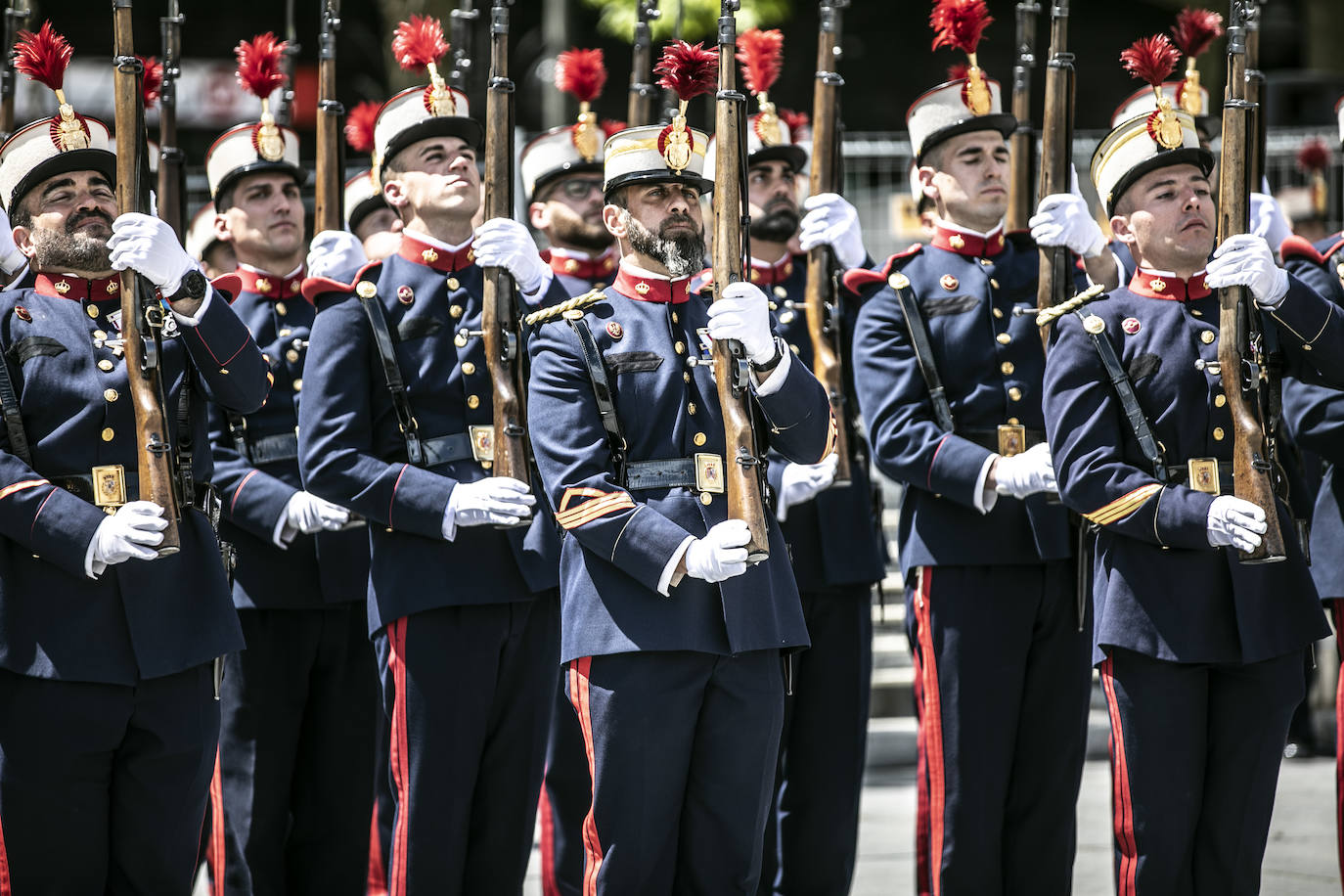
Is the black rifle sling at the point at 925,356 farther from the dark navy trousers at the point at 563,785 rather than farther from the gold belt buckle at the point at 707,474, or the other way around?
the dark navy trousers at the point at 563,785

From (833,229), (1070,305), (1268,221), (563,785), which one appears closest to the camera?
(1070,305)

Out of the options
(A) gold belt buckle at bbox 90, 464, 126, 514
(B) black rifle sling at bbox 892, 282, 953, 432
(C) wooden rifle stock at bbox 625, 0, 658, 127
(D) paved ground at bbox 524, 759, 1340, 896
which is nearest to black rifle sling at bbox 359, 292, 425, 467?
(A) gold belt buckle at bbox 90, 464, 126, 514

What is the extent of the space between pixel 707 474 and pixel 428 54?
2.04 m

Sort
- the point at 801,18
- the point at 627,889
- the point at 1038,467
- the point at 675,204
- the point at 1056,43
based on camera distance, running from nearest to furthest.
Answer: the point at 627,889
the point at 675,204
the point at 1038,467
the point at 1056,43
the point at 801,18

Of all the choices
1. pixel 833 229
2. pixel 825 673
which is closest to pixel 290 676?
pixel 825 673

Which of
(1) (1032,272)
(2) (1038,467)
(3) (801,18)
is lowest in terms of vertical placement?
(2) (1038,467)

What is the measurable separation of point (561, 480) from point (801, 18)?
38.4 feet

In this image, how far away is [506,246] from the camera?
18.2 ft

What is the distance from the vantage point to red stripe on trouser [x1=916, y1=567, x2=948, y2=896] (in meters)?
5.80

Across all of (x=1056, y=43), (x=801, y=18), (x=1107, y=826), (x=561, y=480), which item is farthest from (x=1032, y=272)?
(x=801, y=18)

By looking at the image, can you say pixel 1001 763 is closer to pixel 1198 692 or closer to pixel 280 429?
pixel 1198 692

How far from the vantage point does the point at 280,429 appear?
250 inches

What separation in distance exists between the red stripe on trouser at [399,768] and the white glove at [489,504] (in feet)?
1.29

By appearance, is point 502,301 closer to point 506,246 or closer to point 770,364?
point 506,246
